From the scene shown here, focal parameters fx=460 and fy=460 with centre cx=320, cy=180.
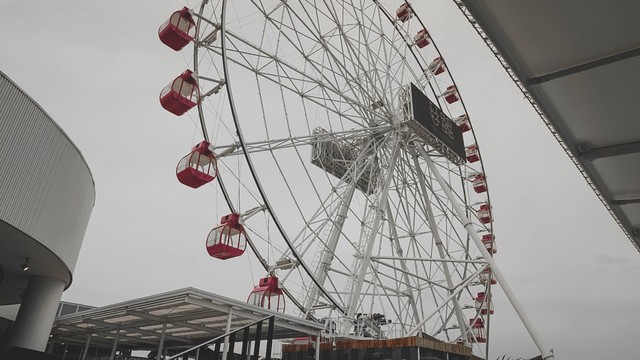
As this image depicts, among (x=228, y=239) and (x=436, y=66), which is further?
(x=436, y=66)

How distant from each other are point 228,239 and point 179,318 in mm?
2466

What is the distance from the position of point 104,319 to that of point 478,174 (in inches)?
710

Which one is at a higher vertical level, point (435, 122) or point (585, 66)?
point (435, 122)

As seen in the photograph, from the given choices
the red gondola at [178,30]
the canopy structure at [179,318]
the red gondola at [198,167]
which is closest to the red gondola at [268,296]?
the canopy structure at [179,318]

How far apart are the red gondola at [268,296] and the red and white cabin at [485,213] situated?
1350 centimetres

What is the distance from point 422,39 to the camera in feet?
74.3

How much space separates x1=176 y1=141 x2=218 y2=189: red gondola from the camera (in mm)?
13234

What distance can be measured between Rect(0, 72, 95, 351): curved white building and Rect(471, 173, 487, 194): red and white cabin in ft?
56.7

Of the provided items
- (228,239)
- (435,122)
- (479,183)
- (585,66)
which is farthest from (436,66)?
(585,66)

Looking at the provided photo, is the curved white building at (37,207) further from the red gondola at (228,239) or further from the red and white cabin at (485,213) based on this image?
the red and white cabin at (485,213)

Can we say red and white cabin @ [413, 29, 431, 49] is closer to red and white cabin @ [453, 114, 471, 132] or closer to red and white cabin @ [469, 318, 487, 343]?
red and white cabin @ [453, 114, 471, 132]

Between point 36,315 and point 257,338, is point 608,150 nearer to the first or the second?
point 257,338

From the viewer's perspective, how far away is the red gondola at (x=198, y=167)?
1323 cm

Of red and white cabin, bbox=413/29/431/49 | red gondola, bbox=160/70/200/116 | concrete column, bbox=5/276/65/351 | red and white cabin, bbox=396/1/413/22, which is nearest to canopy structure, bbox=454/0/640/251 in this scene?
red gondola, bbox=160/70/200/116
